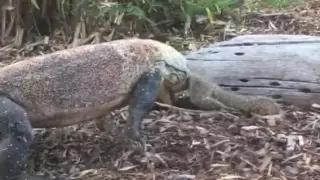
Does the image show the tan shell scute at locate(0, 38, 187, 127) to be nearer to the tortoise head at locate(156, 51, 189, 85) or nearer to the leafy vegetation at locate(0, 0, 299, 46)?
the tortoise head at locate(156, 51, 189, 85)

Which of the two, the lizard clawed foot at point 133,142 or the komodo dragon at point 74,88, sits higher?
the komodo dragon at point 74,88

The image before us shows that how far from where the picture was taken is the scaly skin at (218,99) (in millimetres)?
3996

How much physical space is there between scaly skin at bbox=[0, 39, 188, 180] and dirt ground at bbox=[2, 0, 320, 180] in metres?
0.22

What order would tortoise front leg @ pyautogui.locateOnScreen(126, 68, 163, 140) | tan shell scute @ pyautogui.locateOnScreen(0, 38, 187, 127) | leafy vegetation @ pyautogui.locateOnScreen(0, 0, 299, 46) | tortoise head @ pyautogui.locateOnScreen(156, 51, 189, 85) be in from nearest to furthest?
1. tan shell scute @ pyautogui.locateOnScreen(0, 38, 187, 127)
2. tortoise front leg @ pyautogui.locateOnScreen(126, 68, 163, 140)
3. tortoise head @ pyautogui.locateOnScreen(156, 51, 189, 85)
4. leafy vegetation @ pyautogui.locateOnScreen(0, 0, 299, 46)

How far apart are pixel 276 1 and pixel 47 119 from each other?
4.15 meters

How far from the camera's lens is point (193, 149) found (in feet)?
11.7

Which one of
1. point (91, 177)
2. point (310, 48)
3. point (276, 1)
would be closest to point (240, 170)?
point (91, 177)

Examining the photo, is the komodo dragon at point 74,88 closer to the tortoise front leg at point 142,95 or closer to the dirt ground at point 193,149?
the tortoise front leg at point 142,95

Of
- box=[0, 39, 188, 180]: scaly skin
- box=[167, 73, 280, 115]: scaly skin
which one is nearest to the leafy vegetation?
box=[167, 73, 280, 115]: scaly skin

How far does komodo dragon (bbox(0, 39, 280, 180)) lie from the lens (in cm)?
314

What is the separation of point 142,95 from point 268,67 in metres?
1.18

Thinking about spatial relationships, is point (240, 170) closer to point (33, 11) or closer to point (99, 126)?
point (99, 126)

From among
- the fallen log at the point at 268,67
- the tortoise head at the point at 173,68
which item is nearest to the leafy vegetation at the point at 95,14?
the fallen log at the point at 268,67

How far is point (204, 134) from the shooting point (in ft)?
12.4
